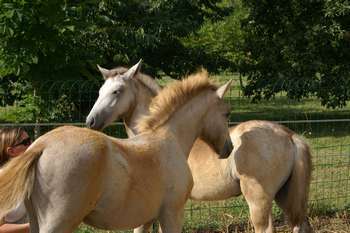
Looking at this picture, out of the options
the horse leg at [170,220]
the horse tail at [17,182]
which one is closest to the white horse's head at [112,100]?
the horse leg at [170,220]

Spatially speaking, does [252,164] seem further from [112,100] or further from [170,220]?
[170,220]

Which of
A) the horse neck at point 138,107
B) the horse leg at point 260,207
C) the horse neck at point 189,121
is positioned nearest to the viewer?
the horse neck at point 189,121

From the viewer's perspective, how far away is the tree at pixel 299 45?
14648mm

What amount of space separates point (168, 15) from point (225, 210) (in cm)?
841

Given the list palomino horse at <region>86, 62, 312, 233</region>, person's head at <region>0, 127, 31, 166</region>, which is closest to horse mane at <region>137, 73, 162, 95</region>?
palomino horse at <region>86, 62, 312, 233</region>

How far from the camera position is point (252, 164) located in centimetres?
559

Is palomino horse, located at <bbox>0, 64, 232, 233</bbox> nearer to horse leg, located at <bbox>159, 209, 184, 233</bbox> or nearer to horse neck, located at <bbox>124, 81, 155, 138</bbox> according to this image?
horse leg, located at <bbox>159, 209, 184, 233</bbox>

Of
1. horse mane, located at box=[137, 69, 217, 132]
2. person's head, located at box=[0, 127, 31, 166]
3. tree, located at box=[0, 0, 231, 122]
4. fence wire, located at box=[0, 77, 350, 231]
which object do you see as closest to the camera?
A: person's head, located at box=[0, 127, 31, 166]

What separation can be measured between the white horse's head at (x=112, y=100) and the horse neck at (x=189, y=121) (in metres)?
1.03

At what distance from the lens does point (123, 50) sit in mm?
14016

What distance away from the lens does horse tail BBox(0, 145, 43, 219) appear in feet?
11.0

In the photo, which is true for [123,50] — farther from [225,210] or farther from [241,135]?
[241,135]

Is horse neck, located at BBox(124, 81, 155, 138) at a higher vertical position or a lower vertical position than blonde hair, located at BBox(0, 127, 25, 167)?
lower

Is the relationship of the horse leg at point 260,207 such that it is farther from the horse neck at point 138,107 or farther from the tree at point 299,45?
the tree at point 299,45
